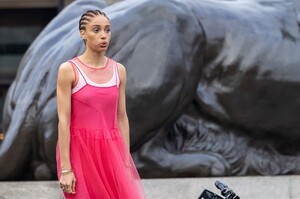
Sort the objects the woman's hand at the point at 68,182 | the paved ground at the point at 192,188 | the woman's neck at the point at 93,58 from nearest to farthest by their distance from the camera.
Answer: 1. the woman's hand at the point at 68,182
2. the woman's neck at the point at 93,58
3. the paved ground at the point at 192,188

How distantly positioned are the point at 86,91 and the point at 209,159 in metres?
2.61

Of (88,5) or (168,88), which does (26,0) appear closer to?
(88,5)

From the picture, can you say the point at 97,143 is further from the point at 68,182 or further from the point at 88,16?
the point at 88,16

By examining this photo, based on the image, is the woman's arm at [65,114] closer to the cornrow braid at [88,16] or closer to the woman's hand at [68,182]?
the woman's hand at [68,182]

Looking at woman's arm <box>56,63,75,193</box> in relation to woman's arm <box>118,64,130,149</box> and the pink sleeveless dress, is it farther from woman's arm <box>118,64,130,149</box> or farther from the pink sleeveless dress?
woman's arm <box>118,64,130,149</box>

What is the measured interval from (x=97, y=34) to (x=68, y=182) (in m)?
0.64

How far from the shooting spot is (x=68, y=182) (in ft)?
14.5

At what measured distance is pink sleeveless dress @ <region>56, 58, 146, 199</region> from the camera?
448 centimetres

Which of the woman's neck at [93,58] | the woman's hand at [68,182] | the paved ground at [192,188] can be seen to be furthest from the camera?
the paved ground at [192,188]

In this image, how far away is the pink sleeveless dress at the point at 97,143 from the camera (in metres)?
4.48

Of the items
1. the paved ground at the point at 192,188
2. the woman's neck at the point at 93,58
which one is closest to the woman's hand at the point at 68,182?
the woman's neck at the point at 93,58

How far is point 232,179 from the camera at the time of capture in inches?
261

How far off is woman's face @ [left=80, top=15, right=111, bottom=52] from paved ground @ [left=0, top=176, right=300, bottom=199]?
2.13m

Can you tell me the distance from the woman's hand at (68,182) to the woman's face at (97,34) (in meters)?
0.55
